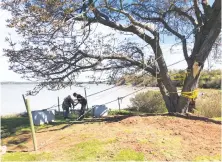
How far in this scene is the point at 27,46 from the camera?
1105cm

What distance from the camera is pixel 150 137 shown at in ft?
25.3

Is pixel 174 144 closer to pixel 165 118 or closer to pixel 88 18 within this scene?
pixel 165 118

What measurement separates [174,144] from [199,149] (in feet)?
1.86

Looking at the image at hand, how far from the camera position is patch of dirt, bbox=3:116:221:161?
6859mm

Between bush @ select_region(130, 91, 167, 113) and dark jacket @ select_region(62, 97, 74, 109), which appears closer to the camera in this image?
dark jacket @ select_region(62, 97, 74, 109)

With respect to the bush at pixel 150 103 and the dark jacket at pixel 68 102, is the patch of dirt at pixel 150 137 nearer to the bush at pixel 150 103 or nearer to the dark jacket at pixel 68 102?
the dark jacket at pixel 68 102

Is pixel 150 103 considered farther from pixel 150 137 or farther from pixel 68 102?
pixel 150 137

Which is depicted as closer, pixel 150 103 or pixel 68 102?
pixel 68 102

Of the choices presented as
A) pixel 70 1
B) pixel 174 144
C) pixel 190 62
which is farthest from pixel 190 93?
pixel 70 1

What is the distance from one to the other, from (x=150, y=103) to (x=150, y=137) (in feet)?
30.3

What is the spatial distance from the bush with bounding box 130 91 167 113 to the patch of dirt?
6737mm

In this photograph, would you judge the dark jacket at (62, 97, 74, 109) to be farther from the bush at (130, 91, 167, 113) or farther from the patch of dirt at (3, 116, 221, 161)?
the bush at (130, 91, 167, 113)

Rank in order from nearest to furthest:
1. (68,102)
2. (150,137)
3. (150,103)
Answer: (150,137) < (68,102) < (150,103)

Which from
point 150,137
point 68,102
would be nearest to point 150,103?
point 68,102
